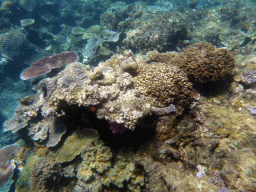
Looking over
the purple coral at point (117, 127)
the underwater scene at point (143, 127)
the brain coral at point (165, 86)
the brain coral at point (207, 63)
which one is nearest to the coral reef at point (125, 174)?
the underwater scene at point (143, 127)

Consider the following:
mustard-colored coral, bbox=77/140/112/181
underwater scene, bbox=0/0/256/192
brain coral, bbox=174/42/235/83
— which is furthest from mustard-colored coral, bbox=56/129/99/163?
brain coral, bbox=174/42/235/83

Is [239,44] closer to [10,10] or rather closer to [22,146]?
[22,146]

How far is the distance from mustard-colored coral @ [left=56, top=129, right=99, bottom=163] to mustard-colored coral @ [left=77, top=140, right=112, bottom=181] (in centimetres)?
17

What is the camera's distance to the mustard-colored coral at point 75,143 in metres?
3.78

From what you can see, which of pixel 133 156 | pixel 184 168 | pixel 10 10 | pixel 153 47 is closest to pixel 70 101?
pixel 133 156

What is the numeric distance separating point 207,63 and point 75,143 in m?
4.41

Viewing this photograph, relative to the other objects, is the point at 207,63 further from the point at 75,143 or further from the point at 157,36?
the point at 75,143

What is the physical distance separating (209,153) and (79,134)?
331 centimetres

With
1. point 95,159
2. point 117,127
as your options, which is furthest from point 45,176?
point 117,127

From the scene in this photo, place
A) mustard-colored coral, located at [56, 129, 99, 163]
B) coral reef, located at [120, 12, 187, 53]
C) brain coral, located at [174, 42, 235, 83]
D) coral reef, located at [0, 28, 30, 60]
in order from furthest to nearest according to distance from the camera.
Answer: coral reef, located at [0, 28, 30, 60], coral reef, located at [120, 12, 187, 53], brain coral, located at [174, 42, 235, 83], mustard-colored coral, located at [56, 129, 99, 163]

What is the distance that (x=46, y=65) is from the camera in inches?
229

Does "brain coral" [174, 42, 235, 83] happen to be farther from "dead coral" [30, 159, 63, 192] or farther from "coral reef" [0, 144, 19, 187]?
"coral reef" [0, 144, 19, 187]

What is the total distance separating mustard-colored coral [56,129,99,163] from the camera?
378 cm

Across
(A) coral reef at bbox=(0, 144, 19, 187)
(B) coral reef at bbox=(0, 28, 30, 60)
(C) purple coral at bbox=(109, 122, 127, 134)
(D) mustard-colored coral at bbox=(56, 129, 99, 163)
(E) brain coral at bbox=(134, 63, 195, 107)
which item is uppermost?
(E) brain coral at bbox=(134, 63, 195, 107)
